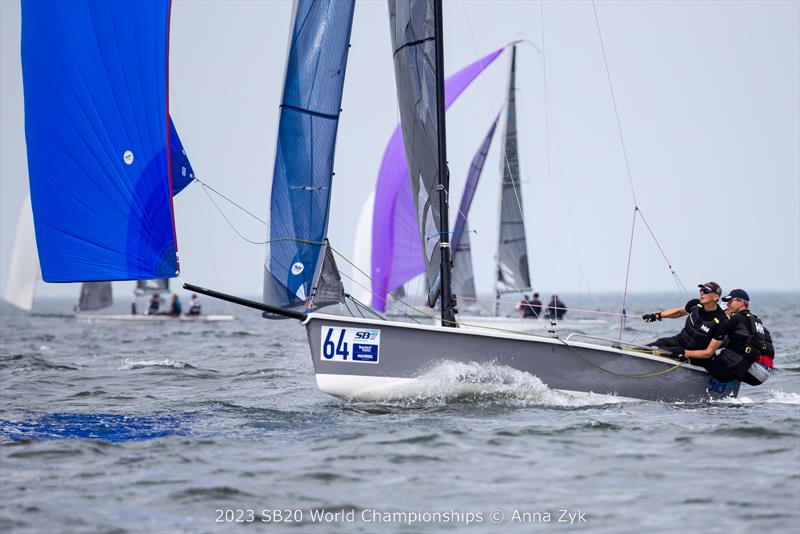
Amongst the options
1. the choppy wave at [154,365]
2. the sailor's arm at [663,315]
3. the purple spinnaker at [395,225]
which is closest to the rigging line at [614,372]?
the sailor's arm at [663,315]

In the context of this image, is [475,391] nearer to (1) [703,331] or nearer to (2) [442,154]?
(1) [703,331]

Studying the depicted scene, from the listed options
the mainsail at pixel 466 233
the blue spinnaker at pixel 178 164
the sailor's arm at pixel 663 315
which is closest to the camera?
the blue spinnaker at pixel 178 164

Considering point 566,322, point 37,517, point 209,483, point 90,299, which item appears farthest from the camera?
point 90,299

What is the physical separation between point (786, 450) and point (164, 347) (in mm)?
19329

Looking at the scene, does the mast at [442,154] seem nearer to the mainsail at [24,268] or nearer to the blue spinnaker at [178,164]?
the blue spinnaker at [178,164]

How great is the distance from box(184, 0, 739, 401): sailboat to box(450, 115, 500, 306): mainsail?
15601 millimetres

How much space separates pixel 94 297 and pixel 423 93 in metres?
40.8

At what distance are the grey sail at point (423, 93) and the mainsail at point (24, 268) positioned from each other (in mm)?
41832

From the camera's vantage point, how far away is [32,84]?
10.3 metres

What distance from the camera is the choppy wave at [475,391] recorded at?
11023mm

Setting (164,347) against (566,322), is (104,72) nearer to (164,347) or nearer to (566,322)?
(164,347)

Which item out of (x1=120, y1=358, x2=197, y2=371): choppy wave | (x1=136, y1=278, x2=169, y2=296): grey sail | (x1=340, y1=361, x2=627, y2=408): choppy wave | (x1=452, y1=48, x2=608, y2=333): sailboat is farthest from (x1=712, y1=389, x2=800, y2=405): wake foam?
(x1=136, y1=278, x2=169, y2=296): grey sail

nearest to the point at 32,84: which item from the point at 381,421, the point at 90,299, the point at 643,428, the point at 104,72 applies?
the point at 104,72

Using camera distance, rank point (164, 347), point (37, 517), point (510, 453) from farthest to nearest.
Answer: point (164, 347)
point (510, 453)
point (37, 517)
